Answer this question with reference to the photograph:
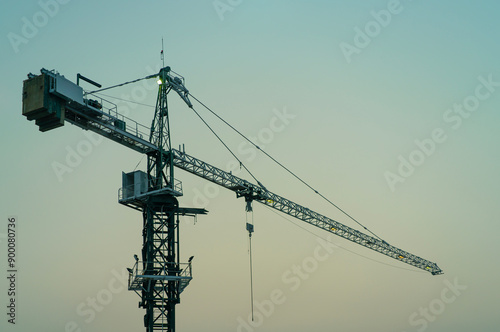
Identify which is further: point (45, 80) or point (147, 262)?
point (147, 262)

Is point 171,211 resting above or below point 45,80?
below

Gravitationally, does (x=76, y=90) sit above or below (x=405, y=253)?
above

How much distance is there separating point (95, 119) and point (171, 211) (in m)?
14.4

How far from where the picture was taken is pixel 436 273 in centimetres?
13688

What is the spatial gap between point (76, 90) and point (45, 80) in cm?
376

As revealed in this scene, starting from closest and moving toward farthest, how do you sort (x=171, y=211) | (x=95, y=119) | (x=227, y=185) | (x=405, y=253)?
1. (x=95, y=119)
2. (x=171, y=211)
3. (x=227, y=185)
4. (x=405, y=253)

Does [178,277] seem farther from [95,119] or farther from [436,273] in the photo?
[436,273]

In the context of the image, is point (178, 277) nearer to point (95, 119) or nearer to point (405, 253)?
point (95, 119)

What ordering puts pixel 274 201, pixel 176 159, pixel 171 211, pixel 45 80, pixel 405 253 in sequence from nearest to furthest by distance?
pixel 45 80, pixel 171 211, pixel 176 159, pixel 274 201, pixel 405 253

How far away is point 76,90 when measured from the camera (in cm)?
5981

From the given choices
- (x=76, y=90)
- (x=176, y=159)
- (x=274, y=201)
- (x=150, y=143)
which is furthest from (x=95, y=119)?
(x=274, y=201)

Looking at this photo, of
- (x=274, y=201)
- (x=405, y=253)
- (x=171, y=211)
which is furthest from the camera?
(x=405, y=253)

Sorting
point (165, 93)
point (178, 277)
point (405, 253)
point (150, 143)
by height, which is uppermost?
point (165, 93)

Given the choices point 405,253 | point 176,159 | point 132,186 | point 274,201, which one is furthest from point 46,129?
point 405,253
